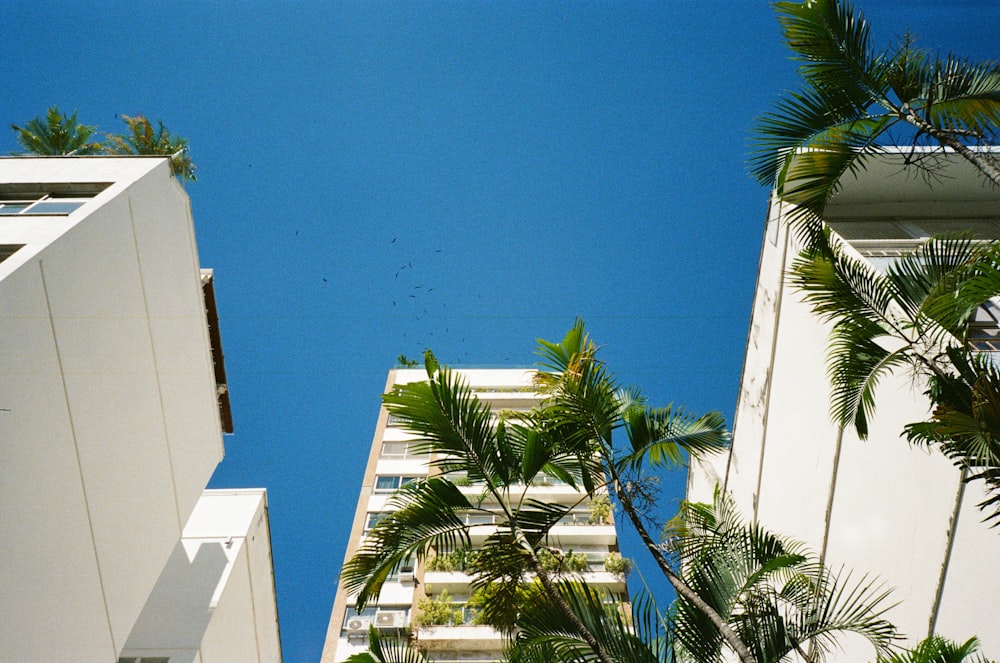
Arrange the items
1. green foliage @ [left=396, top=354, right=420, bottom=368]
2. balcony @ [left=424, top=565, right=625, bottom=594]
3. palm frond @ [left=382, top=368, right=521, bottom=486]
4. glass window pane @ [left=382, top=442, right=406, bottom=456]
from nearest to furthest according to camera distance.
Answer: palm frond @ [left=382, top=368, right=521, bottom=486]
balcony @ [left=424, top=565, right=625, bottom=594]
glass window pane @ [left=382, top=442, right=406, bottom=456]
green foliage @ [left=396, top=354, right=420, bottom=368]

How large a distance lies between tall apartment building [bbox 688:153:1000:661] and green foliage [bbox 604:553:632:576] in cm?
1114

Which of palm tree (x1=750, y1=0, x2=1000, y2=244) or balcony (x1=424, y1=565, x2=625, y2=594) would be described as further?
balcony (x1=424, y1=565, x2=625, y2=594)

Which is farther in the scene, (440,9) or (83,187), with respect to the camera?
(440,9)

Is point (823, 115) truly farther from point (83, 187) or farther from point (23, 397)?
point (83, 187)

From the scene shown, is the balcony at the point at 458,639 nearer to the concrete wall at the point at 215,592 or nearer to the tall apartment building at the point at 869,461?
the concrete wall at the point at 215,592

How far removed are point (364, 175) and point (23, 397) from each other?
1343cm

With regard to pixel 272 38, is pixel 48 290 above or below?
below

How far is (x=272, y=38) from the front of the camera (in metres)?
16.7

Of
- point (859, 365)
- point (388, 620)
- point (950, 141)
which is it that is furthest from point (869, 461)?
point (388, 620)

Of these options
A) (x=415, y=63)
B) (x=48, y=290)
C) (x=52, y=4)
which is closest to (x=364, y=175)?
(x=415, y=63)

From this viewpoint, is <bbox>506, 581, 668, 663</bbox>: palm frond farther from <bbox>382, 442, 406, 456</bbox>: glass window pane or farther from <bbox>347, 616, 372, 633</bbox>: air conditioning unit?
<bbox>382, 442, 406, 456</bbox>: glass window pane

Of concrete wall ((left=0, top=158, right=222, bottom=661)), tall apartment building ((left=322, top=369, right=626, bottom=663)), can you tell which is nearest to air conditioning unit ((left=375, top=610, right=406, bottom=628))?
tall apartment building ((left=322, top=369, right=626, bottom=663))

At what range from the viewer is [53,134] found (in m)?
17.8

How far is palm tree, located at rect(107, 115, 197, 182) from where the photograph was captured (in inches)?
688
